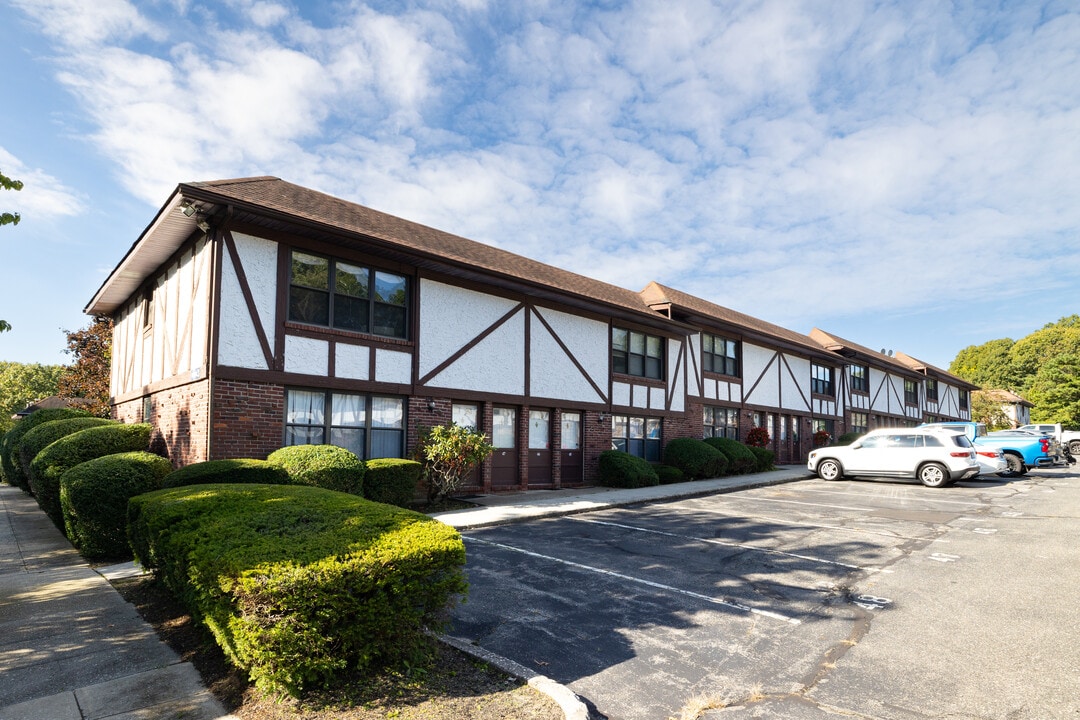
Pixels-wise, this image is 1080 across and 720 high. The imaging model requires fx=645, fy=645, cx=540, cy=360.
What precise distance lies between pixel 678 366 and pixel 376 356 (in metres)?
12.6

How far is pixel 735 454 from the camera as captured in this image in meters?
22.5

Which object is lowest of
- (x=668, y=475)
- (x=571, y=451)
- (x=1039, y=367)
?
(x=668, y=475)

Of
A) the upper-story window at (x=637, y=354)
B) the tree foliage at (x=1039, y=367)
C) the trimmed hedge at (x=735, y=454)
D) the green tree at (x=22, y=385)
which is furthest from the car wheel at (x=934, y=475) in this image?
the green tree at (x=22, y=385)

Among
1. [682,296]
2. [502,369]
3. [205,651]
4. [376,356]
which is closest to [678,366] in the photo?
[682,296]

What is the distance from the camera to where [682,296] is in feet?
85.8

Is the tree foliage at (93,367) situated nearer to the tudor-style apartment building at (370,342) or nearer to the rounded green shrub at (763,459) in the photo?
the tudor-style apartment building at (370,342)

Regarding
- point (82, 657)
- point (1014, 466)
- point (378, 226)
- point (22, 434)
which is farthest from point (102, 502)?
point (1014, 466)

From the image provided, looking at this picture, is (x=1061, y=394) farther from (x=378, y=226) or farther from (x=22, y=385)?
(x=22, y=385)

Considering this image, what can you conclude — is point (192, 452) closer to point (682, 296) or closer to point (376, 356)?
point (376, 356)

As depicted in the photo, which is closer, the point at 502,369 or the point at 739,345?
the point at 502,369

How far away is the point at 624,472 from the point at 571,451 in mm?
1613

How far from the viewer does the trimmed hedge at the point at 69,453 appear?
11969 mm

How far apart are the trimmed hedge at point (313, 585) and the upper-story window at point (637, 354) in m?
15.1

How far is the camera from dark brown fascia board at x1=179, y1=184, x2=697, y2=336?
1104 cm
